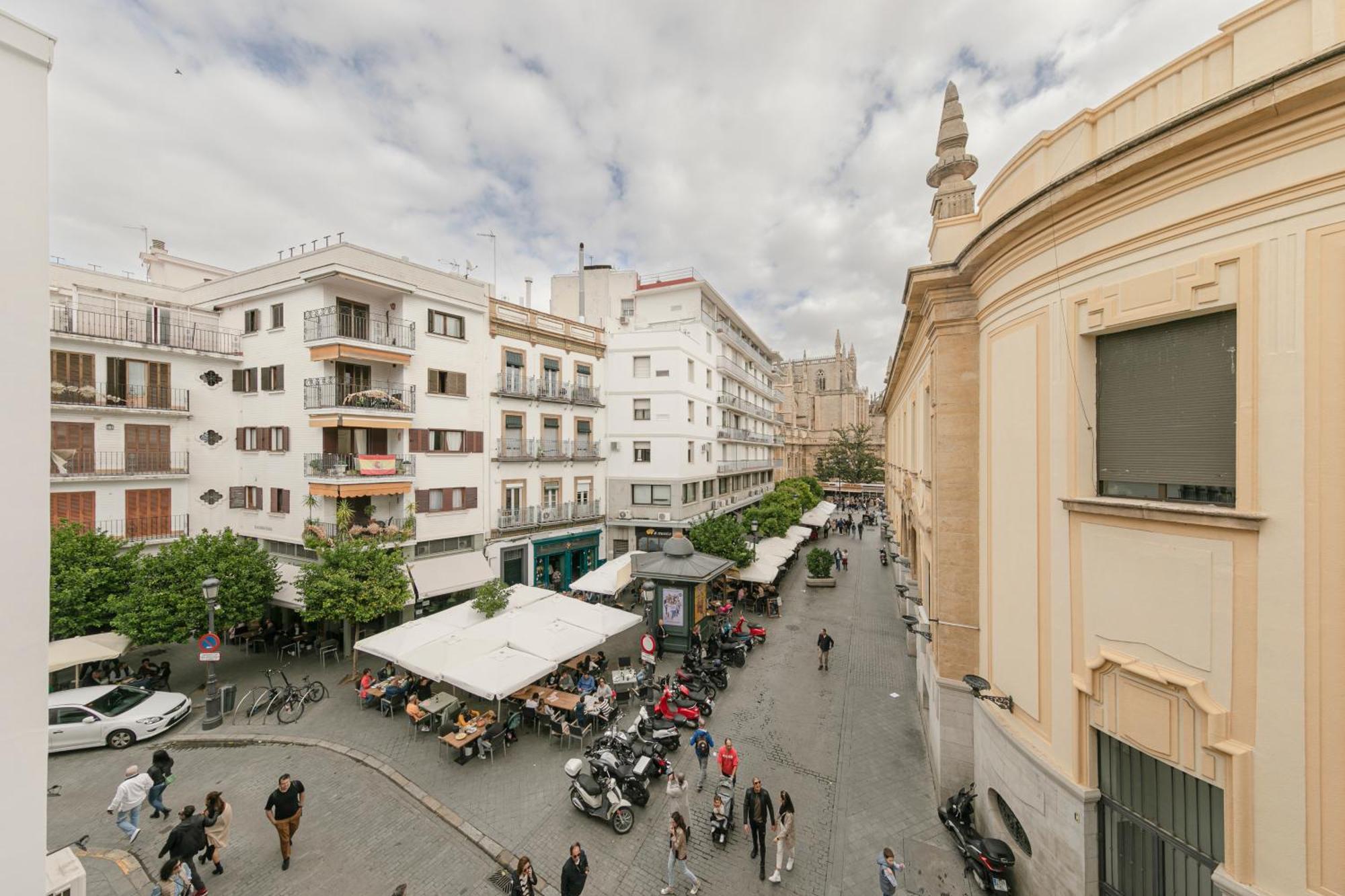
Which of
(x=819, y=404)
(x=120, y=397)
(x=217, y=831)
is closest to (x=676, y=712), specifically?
(x=217, y=831)

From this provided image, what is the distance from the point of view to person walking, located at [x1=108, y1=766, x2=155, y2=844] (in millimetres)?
8344

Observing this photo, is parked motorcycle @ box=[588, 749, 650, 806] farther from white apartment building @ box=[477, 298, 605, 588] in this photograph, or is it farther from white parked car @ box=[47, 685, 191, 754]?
white apartment building @ box=[477, 298, 605, 588]

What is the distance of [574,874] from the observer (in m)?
6.65

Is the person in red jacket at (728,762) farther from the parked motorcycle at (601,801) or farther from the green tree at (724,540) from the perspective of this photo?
the green tree at (724,540)

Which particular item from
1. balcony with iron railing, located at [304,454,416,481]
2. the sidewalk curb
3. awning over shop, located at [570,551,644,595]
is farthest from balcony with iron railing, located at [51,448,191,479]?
awning over shop, located at [570,551,644,595]

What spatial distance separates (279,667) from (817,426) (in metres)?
75.8

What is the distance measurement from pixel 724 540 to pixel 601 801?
43.0ft

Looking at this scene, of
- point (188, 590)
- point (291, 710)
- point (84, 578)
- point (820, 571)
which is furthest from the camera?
point (820, 571)

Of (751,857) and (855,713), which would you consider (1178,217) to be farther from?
(855,713)

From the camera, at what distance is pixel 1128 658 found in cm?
548

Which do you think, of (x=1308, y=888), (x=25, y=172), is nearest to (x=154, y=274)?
(x=25, y=172)

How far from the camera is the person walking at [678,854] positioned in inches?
291

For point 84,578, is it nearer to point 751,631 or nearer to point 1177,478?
point 751,631

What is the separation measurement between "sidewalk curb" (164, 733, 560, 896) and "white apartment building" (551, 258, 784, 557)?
16.7m
